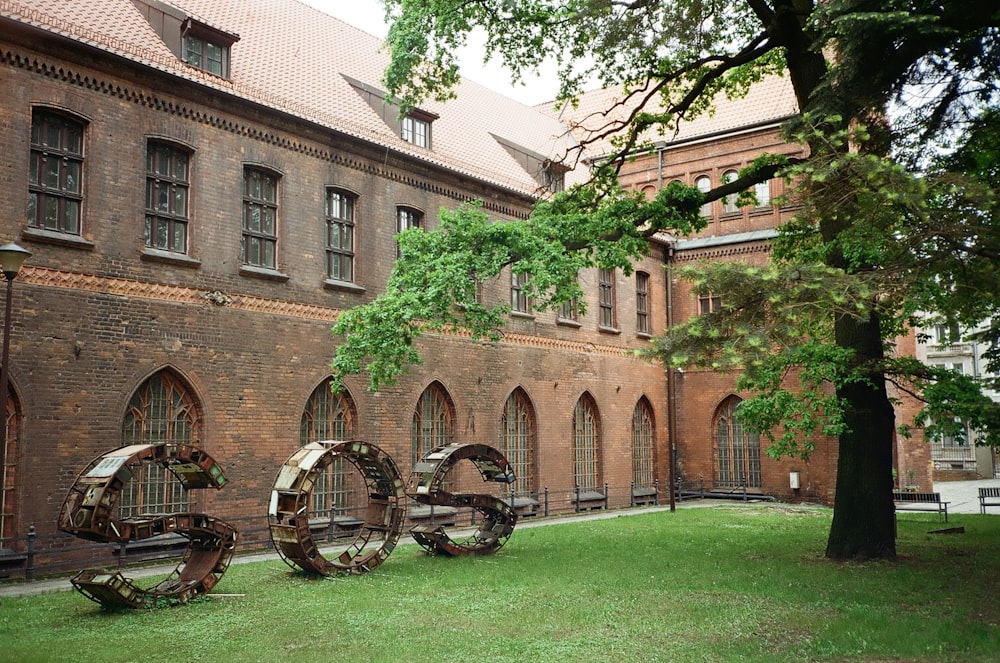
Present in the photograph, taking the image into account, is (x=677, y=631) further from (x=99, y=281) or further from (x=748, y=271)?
(x=99, y=281)

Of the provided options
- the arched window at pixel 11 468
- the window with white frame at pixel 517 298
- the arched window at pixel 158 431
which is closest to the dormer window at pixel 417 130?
the window with white frame at pixel 517 298

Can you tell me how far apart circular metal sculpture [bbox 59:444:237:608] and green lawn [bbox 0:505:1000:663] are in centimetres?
28

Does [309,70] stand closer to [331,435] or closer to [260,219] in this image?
[260,219]

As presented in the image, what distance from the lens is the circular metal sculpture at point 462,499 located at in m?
13.8

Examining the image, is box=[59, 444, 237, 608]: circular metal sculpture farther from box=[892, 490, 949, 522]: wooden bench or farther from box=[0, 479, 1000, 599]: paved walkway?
box=[892, 490, 949, 522]: wooden bench

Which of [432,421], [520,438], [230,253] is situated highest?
[230,253]

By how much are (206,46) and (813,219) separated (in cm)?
1135

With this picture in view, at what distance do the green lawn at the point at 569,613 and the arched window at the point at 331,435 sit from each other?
329 centimetres

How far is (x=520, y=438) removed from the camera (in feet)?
73.7

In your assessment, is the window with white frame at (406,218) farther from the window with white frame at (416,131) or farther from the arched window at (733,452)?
the arched window at (733,452)

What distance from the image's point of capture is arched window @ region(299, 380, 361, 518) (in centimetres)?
1703

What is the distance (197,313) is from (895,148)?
427 inches

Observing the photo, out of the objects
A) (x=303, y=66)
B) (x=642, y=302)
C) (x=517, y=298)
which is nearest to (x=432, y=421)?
(x=517, y=298)

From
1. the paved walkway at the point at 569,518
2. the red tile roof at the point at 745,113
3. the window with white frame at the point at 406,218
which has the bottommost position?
the paved walkway at the point at 569,518
